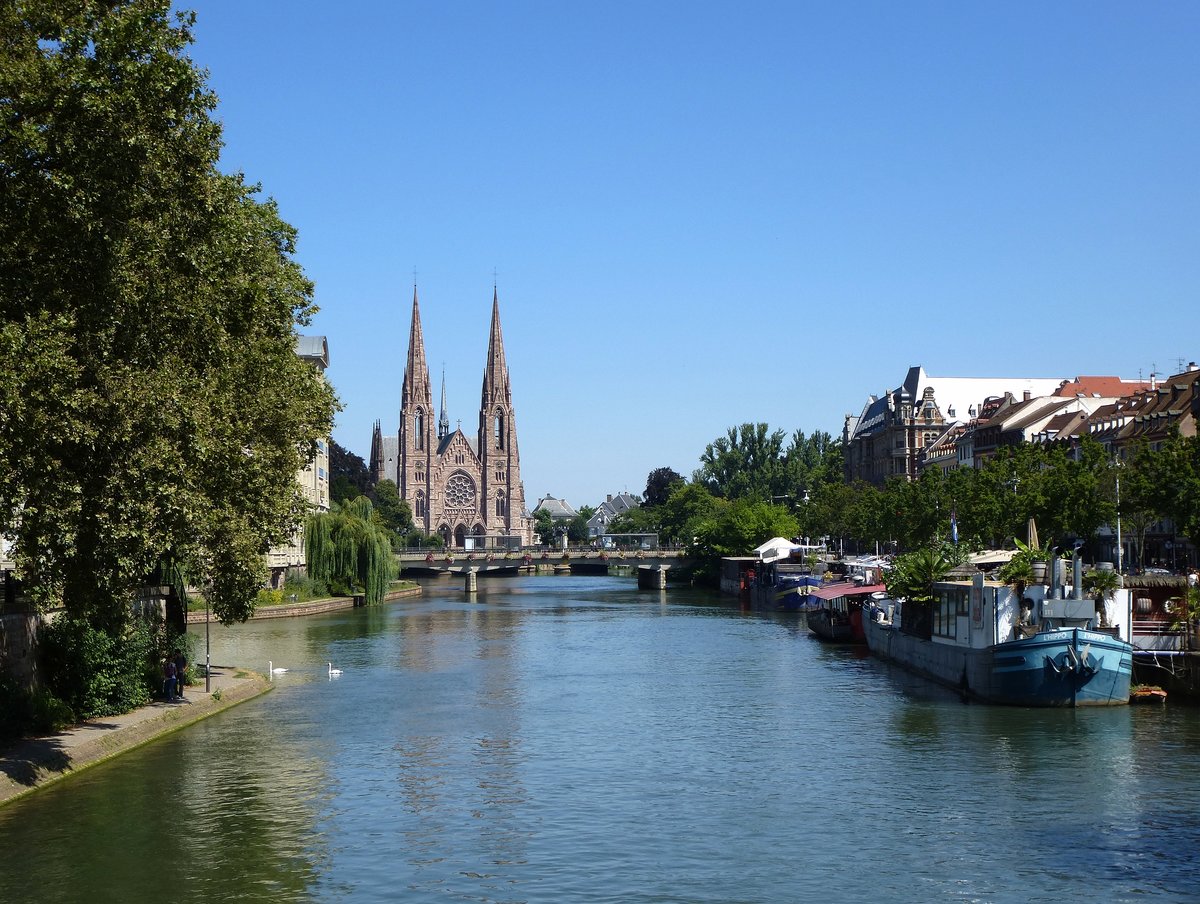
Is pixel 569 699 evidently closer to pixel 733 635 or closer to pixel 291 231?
pixel 291 231

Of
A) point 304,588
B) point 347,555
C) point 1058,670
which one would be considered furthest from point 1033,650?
point 347,555

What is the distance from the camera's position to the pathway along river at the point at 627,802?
78.7ft

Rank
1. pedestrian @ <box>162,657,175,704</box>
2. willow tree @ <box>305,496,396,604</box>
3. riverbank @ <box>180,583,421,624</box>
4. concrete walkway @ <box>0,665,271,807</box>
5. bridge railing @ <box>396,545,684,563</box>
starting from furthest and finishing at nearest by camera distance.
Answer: bridge railing @ <box>396,545,684,563</box> → willow tree @ <box>305,496,396,604</box> → riverbank @ <box>180,583,421,624</box> → pedestrian @ <box>162,657,175,704</box> → concrete walkway @ <box>0,665,271,807</box>

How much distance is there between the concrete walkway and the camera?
2960 cm

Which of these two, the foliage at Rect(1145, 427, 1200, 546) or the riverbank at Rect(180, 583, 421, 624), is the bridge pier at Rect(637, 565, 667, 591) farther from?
the foliage at Rect(1145, 427, 1200, 546)

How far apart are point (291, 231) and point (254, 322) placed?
34.3 ft

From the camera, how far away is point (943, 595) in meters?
52.6

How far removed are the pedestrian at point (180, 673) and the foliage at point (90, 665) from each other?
3.04m

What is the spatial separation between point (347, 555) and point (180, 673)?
61.4 meters

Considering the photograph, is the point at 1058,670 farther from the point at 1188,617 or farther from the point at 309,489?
the point at 309,489

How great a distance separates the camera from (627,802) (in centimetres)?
3069

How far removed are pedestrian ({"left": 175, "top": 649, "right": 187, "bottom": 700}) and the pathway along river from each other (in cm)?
161

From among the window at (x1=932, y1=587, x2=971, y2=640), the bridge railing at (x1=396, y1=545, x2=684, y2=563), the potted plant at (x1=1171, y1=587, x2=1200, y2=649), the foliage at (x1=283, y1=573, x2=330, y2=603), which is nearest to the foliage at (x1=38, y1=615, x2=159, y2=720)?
the window at (x1=932, y1=587, x2=971, y2=640)

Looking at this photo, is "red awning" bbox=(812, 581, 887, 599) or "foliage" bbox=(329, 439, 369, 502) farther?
"foliage" bbox=(329, 439, 369, 502)
